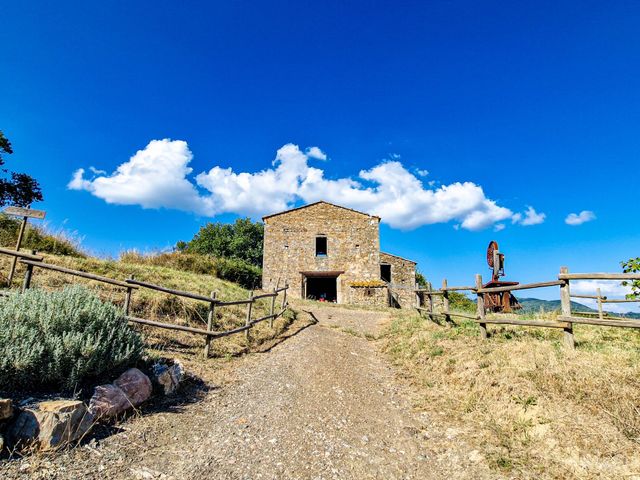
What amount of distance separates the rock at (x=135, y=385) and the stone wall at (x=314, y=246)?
672 inches

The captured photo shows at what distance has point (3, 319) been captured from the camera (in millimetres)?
4039

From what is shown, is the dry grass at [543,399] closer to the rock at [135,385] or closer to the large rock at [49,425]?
the rock at [135,385]

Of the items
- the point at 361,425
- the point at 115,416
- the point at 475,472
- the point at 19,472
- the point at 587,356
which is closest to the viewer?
the point at 19,472

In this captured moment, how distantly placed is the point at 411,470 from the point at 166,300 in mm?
6639

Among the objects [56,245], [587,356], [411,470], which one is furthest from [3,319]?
[56,245]

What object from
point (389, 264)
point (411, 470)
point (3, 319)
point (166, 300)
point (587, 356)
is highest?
point (389, 264)

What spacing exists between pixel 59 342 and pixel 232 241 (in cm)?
3824

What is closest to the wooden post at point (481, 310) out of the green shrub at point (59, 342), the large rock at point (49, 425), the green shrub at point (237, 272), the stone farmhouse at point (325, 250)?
the green shrub at point (59, 342)

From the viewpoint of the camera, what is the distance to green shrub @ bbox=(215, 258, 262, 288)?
64.5 feet

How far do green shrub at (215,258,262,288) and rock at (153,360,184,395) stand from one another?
1385 centimetres

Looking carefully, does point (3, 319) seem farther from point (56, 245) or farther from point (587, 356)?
point (56, 245)

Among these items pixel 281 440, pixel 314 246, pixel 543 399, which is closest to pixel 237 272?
pixel 314 246

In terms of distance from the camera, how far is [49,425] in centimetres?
323

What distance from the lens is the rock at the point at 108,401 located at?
12.5 feet
